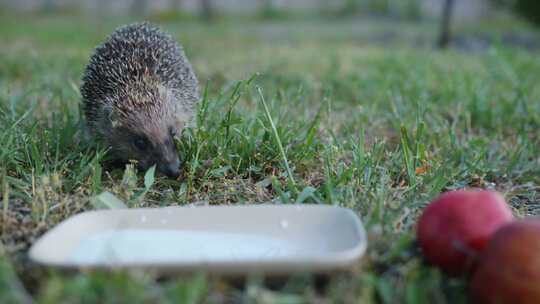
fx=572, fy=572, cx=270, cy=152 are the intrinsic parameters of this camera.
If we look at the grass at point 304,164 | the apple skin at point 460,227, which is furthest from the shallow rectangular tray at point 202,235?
the apple skin at point 460,227

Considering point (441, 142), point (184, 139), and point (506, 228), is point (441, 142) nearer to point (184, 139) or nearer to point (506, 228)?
point (184, 139)

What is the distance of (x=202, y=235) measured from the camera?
2275mm

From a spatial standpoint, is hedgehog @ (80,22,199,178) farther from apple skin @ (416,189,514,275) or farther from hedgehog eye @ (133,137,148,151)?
apple skin @ (416,189,514,275)

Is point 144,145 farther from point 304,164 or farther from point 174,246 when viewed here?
point 174,246

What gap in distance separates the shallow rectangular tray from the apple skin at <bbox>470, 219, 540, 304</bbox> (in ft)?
1.31

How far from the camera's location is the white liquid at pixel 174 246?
2047 millimetres

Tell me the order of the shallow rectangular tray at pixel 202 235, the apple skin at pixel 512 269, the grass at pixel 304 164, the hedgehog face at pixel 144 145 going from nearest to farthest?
the apple skin at pixel 512 269, the grass at pixel 304 164, the shallow rectangular tray at pixel 202 235, the hedgehog face at pixel 144 145

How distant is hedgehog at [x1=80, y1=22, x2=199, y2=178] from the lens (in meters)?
3.65

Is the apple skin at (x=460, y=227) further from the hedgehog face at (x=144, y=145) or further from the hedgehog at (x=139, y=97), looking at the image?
the hedgehog face at (x=144, y=145)

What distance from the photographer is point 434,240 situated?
2018mm

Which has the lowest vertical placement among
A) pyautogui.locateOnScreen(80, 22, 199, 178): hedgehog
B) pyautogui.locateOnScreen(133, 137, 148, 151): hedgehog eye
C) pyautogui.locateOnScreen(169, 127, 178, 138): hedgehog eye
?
pyautogui.locateOnScreen(133, 137, 148, 151): hedgehog eye

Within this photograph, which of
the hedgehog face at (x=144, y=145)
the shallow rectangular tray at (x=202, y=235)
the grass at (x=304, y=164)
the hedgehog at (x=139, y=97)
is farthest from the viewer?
the hedgehog at (x=139, y=97)

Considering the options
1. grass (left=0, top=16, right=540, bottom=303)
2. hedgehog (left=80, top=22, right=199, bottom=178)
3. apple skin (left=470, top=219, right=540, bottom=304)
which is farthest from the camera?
hedgehog (left=80, top=22, right=199, bottom=178)

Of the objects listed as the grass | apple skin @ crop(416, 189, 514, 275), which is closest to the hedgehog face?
the grass
